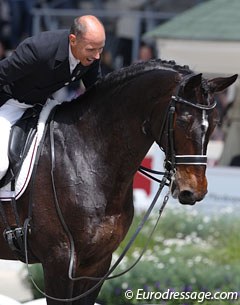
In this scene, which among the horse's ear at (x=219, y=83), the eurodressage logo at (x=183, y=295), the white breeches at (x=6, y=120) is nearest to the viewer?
the horse's ear at (x=219, y=83)

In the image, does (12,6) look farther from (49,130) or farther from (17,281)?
(49,130)

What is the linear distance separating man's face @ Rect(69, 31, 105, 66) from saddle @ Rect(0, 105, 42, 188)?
18.2 inches

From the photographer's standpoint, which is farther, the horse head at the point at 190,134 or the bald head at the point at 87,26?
the bald head at the point at 87,26

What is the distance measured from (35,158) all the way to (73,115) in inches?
13.6

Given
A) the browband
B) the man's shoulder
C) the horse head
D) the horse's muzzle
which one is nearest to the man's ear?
the man's shoulder

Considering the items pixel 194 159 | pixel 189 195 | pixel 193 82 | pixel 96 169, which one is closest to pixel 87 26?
pixel 193 82

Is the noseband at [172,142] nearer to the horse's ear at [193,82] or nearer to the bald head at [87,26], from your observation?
the horse's ear at [193,82]

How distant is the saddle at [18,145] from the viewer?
5.27 m

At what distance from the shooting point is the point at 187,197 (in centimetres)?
487

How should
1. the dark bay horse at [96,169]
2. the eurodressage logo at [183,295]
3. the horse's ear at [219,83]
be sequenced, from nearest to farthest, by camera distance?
1. the horse's ear at [219,83]
2. the dark bay horse at [96,169]
3. the eurodressage logo at [183,295]

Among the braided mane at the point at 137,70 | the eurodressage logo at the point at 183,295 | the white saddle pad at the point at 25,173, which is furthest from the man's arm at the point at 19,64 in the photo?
the eurodressage logo at the point at 183,295

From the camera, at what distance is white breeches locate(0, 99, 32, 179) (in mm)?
5250

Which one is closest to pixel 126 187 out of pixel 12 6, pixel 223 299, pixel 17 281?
pixel 223 299

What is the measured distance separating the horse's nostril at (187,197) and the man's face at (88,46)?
934 millimetres
